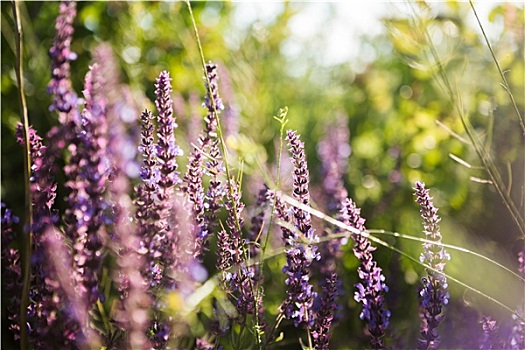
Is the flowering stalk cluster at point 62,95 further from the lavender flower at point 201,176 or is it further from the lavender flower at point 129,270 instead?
the lavender flower at point 201,176

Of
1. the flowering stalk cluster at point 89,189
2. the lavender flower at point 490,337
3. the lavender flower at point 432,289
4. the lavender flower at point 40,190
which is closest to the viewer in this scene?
the flowering stalk cluster at point 89,189

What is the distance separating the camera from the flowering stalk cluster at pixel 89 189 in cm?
99

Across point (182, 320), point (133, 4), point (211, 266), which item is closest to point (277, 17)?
point (133, 4)

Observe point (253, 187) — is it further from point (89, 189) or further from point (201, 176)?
point (89, 189)

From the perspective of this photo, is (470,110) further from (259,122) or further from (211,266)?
(211,266)

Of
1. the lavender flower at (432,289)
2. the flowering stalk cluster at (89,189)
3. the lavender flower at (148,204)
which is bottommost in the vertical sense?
the lavender flower at (432,289)

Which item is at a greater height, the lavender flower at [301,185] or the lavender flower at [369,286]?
the lavender flower at [301,185]

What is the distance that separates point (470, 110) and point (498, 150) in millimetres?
434

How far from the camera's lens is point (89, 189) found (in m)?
0.99

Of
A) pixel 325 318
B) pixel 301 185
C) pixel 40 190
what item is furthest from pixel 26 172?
pixel 325 318

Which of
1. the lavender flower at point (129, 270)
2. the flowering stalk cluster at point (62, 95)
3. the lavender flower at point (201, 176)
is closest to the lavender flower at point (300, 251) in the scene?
the lavender flower at point (201, 176)

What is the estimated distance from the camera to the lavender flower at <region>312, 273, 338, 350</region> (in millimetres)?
1279

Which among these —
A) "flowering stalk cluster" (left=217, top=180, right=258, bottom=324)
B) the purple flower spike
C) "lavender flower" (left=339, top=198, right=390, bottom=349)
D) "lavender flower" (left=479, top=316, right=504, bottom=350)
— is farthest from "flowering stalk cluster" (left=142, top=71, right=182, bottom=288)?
"lavender flower" (left=479, top=316, right=504, bottom=350)

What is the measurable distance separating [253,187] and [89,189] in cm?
127
